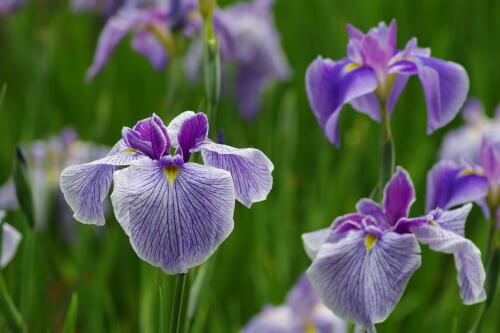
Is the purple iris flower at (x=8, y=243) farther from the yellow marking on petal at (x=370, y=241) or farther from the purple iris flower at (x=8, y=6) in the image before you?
the purple iris flower at (x=8, y=6)

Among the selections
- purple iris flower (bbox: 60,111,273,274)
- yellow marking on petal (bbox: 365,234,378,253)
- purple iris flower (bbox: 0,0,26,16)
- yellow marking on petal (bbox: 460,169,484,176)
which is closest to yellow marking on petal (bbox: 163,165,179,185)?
purple iris flower (bbox: 60,111,273,274)

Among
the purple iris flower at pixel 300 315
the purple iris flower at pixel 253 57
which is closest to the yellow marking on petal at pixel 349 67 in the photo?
the purple iris flower at pixel 300 315

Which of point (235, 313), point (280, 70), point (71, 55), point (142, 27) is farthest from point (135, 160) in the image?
point (71, 55)

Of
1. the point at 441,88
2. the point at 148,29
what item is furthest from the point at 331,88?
the point at 148,29

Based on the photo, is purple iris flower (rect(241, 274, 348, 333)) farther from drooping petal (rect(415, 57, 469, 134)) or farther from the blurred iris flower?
the blurred iris flower

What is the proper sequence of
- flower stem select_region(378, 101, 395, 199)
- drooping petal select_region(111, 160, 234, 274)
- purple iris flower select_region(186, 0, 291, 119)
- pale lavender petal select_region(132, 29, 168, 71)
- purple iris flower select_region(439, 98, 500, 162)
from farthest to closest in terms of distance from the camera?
purple iris flower select_region(186, 0, 291, 119) → purple iris flower select_region(439, 98, 500, 162) → pale lavender petal select_region(132, 29, 168, 71) → flower stem select_region(378, 101, 395, 199) → drooping petal select_region(111, 160, 234, 274)
